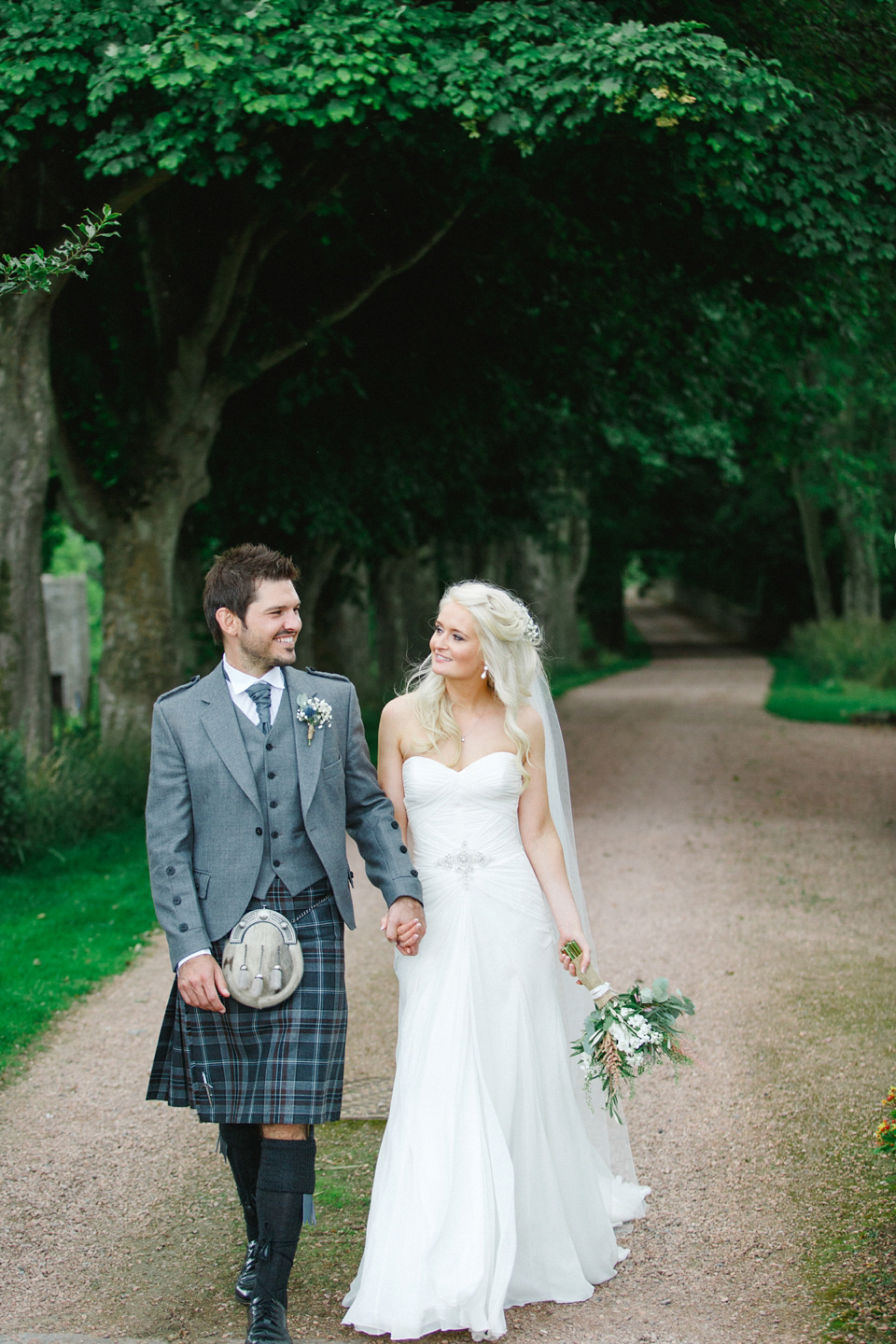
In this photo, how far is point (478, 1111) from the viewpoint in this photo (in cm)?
367

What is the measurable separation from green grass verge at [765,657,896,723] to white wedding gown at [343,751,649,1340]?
1721 centimetres

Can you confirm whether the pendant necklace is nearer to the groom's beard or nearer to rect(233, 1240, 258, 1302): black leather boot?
the groom's beard

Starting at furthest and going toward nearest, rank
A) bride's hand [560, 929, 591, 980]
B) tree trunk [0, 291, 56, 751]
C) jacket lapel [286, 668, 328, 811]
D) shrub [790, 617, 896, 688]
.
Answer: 1. shrub [790, 617, 896, 688]
2. tree trunk [0, 291, 56, 751]
3. bride's hand [560, 929, 591, 980]
4. jacket lapel [286, 668, 328, 811]

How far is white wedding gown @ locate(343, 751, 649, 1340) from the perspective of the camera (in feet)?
11.6

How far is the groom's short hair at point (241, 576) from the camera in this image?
3693 mm

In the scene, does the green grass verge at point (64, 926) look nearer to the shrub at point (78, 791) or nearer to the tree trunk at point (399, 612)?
the shrub at point (78, 791)

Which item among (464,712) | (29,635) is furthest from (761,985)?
(29,635)

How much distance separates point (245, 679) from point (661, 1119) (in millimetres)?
2606

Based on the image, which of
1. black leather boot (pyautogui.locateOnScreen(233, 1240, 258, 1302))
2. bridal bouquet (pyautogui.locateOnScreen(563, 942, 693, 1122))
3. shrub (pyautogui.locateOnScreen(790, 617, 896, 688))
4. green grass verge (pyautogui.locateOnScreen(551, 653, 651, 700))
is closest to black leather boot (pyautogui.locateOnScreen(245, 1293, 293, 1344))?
black leather boot (pyautogui.locateOnScreen(233, 1240, 258, 1302))

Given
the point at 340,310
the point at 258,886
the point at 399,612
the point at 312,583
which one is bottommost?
the point at 258,886

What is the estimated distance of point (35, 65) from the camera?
27.6 ft

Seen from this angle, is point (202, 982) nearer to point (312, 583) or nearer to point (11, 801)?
point (11, 801)

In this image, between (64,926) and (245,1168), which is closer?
(245,1168)

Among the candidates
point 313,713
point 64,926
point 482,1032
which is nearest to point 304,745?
point 313,713
